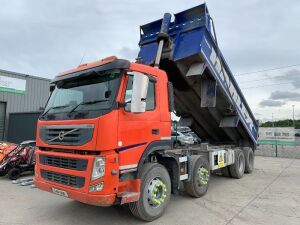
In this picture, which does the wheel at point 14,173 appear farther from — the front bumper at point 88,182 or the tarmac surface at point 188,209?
the front bumper at point 88,182

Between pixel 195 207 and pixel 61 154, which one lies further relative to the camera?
pixel 195 207

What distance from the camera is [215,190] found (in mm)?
7199

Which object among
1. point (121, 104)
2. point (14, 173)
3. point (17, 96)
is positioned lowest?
point (14, 173)

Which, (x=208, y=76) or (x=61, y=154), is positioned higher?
(x=208, y=76)

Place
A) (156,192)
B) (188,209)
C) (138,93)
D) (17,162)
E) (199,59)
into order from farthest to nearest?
(17,162) → (199,59) → (188,209) → (156,192) → (138,93)

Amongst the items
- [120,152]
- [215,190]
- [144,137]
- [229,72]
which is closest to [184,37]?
[229,72]

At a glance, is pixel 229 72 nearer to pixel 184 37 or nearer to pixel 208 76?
pixel 208 76

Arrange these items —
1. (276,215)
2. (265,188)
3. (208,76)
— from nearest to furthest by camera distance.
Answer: (276,215) < (208,76) < (265,188)

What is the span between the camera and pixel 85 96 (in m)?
4.65

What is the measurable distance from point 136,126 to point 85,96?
959 mm

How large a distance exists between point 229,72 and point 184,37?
1922 millimetres

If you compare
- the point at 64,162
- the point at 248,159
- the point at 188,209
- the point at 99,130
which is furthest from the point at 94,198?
the point at 248,159

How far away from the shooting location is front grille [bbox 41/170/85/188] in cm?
430

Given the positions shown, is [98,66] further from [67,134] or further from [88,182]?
[88,182]
